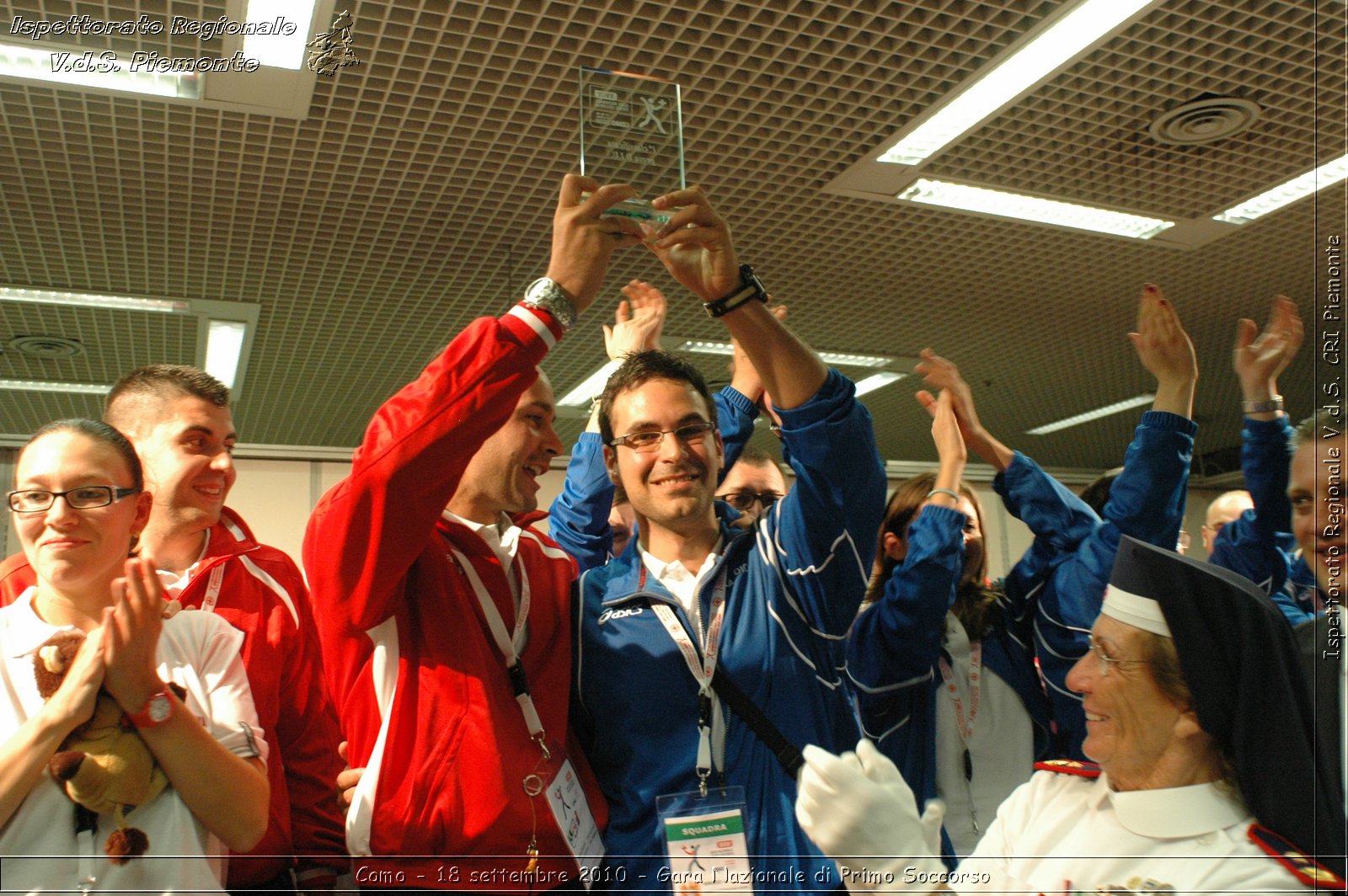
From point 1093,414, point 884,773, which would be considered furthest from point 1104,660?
point 1093,414

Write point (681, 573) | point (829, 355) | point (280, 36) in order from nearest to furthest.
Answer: point (681, 573) < point (280, 36) < point (829, 355)

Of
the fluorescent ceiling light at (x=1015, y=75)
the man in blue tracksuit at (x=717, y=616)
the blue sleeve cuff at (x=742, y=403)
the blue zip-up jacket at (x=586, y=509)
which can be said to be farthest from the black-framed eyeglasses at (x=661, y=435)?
the fluorescent ceiling light at (x=1015, y=75)

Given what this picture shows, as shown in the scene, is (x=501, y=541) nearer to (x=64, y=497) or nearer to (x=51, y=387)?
(x=64, y=497)

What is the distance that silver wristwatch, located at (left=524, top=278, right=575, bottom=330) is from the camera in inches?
51.1

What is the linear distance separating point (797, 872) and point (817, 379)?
716mm

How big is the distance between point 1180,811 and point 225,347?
5221 millimetres

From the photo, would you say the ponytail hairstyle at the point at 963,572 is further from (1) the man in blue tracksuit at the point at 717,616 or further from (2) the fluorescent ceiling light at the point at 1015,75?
(2) the fluorescent ceiling light at the point at 1015,75

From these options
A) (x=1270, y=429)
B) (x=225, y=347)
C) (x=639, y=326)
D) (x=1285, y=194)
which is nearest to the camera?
(x=1270, y=429)

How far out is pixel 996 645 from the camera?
95.9 inches

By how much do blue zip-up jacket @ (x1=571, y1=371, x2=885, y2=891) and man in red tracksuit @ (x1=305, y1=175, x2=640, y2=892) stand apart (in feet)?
0.24

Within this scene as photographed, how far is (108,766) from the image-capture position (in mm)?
1219

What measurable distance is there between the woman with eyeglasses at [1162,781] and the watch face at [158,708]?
0.81 metres

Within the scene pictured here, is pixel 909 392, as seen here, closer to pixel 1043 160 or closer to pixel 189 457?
pixel 1043 160

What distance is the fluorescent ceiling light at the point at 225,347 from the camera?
16.7 ft
